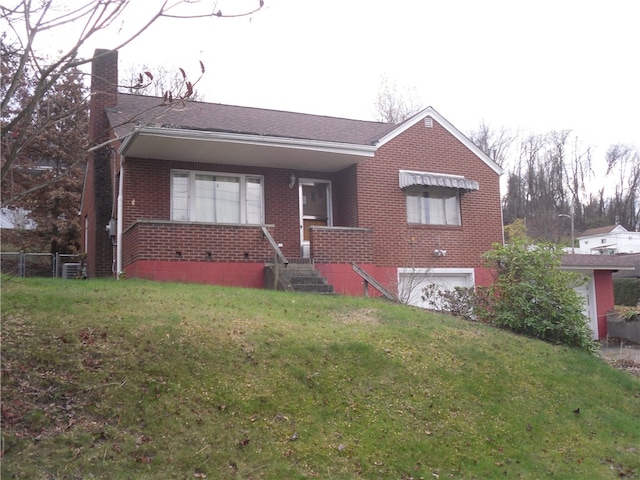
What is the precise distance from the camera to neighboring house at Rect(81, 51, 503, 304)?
13656mm

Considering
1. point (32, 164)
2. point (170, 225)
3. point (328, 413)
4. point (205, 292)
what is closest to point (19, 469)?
point (328, 413)

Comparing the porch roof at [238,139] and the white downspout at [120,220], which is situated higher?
the porch roof at [238,139]

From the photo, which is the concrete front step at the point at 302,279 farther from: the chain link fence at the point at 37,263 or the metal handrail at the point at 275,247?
the chain link fence at the point at 37,263

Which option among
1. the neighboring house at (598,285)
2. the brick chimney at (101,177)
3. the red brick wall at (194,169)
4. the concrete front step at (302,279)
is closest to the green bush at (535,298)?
the concrete front step at (302,279)

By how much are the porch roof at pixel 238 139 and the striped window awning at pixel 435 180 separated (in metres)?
1.27

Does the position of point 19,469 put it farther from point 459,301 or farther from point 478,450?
point 459,301

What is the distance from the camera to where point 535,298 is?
37.3ft

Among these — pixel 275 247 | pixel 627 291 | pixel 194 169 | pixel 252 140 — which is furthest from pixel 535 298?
pixel 627 291

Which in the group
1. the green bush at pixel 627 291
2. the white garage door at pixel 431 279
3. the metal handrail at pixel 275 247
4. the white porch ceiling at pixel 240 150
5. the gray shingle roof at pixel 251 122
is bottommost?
the green bush at pixel 627 291

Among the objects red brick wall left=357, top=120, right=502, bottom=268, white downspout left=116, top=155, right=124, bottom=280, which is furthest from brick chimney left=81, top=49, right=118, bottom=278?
red brick wall left=357, top=120, right=502, bottom=268

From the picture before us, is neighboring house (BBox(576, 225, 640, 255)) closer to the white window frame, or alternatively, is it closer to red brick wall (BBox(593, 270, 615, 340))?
red brick wall (BBox(593, 270, 615, 340))

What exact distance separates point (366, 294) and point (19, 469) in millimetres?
8952

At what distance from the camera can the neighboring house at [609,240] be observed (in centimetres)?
5444

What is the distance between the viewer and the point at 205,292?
10695 mm
